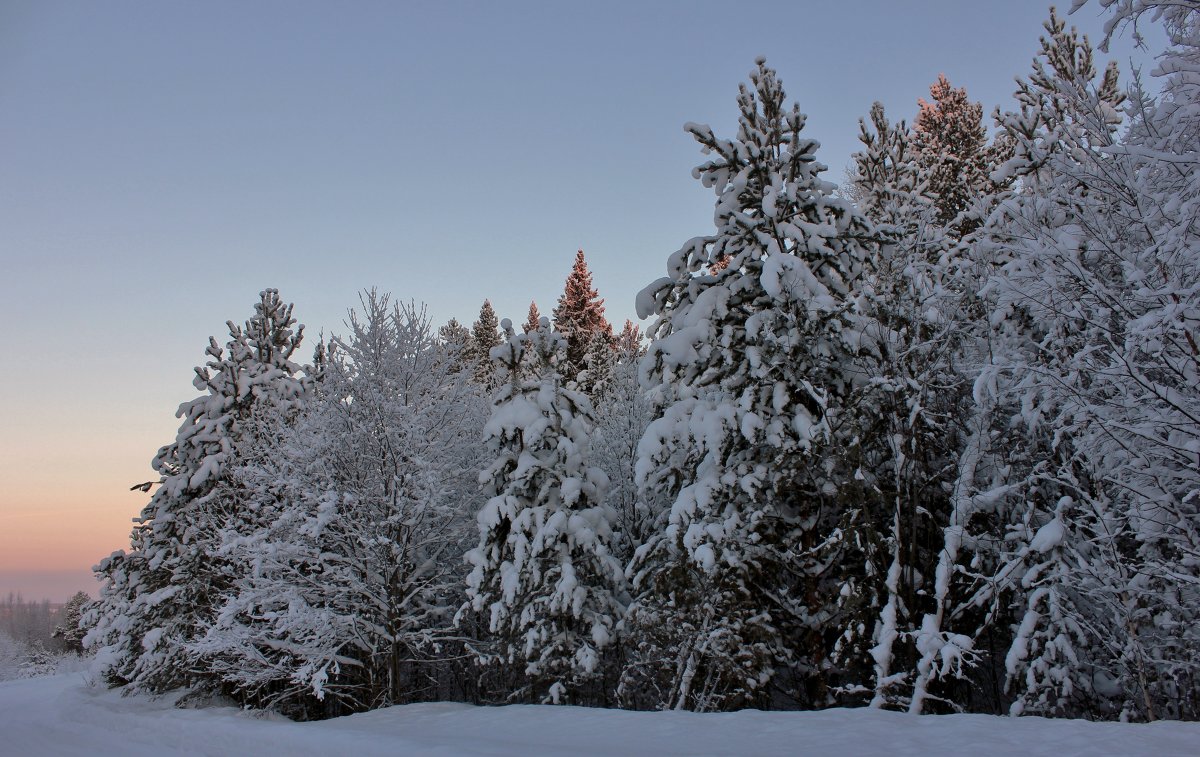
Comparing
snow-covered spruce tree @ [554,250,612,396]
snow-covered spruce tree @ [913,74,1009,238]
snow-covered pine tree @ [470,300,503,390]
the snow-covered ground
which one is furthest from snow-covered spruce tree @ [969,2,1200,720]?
snow-covered pine tree @ [470,300,503,390]

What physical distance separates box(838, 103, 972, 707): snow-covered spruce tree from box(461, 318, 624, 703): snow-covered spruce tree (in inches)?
188

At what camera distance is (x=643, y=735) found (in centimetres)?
827

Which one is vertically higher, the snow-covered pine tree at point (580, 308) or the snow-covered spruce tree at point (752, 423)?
the snow-covered pine tree at point (580, 308)

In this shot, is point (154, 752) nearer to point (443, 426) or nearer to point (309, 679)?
point (309, 679)

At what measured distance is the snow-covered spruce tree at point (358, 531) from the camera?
558 inches

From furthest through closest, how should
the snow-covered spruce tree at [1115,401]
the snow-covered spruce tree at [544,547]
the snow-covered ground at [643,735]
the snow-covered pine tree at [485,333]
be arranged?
the snow-covered pine tree at [485,333]
the snow-covered spruce tree at [544,547]
the snow-covered spruce tree at [1115,401]
the snow-covered ground at [643,735]

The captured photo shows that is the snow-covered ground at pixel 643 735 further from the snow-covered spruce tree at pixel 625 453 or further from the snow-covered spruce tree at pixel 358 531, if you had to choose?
the snow-covered spruce tree at pixel 625 453

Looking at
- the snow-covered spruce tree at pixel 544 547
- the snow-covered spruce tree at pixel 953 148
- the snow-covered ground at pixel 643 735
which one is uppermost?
the snow-covered spruce tree at pixel 953 148

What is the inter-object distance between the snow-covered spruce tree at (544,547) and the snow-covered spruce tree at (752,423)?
1.04 m

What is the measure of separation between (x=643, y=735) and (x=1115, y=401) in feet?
21.3

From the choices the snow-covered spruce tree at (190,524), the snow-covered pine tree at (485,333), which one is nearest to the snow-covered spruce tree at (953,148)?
the snow-covered spruce tree at (190,524)

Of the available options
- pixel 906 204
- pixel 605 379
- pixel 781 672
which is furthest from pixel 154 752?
pixel 605 379

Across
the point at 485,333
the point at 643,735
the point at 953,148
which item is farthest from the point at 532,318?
the point at 643,735

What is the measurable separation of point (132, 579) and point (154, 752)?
8.88 metres
